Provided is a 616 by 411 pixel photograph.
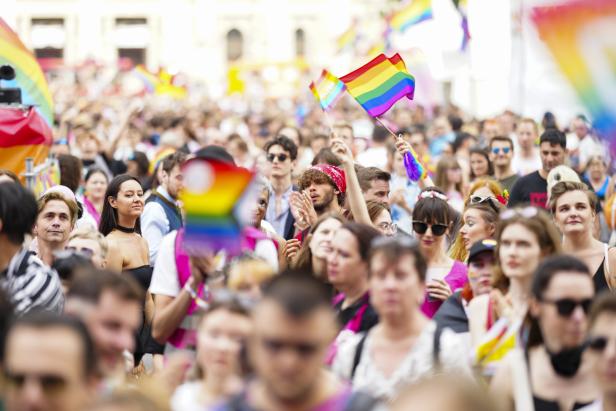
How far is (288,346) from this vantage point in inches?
186

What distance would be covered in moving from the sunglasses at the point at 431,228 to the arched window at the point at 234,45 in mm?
86482

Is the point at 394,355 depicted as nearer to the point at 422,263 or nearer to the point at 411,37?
the point at 422,263

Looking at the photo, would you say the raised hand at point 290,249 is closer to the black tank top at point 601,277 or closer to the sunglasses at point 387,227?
Answer: the sunglasses at point 387,227

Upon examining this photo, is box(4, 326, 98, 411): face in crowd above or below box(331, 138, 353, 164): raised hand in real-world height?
below

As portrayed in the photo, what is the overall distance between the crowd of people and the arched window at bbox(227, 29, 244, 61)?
84314mm

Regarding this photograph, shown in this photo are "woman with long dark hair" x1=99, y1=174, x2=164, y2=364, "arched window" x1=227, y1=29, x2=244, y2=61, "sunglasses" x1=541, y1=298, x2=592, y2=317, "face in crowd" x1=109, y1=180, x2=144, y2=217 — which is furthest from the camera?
"arched window" x1=227, y1=29, x2=244, y2=61

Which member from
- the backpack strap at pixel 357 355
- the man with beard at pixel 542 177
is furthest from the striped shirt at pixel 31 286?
the man with beard at pixel 542 177

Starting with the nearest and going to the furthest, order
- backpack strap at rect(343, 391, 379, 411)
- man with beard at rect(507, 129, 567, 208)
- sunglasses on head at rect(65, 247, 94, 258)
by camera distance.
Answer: backpack strap at rect(343, 391, 379, 411), sunglasses on head at rect(65, 247, 94, 258), man with beard at rect(507, 129, 567, 208)

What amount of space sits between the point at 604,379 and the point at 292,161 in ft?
22.2

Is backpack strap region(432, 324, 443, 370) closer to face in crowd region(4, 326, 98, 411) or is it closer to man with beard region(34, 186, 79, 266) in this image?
face in crowd region(4, 326, 98, 411)

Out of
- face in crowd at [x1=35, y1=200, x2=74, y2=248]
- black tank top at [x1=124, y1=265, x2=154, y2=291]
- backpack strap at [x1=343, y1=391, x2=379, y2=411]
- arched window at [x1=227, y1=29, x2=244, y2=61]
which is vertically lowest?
backpack strap at [x1=343, y1=391, x2=379, y2=411]

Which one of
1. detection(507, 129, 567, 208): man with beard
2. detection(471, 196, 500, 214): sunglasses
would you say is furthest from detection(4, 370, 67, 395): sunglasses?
detection(507, 129, 567, 208): man with beard

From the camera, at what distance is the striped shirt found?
22.2 ft

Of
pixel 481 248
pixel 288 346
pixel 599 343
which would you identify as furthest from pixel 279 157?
pixel 288 346
